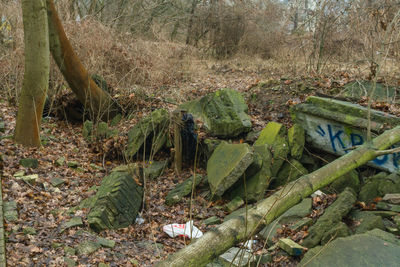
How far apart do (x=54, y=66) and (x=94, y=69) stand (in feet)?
3.27

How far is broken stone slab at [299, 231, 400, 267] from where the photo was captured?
3.35 meters

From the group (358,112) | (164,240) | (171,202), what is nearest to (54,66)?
(171,202)

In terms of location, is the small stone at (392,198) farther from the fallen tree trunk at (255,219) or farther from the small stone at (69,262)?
the small stone at (69,262)

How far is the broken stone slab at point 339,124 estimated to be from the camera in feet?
18.8

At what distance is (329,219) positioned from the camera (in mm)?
4426

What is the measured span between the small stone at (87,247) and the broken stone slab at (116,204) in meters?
0.40

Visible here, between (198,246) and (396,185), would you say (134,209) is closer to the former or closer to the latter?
(198,246)

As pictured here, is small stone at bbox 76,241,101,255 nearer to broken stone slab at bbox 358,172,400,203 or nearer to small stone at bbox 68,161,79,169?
small stone at bbox 68,161,79,169

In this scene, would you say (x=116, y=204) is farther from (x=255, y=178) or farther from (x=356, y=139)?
(x=356, y=139)

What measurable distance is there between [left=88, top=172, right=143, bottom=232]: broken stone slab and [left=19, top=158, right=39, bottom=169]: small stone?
126 cm

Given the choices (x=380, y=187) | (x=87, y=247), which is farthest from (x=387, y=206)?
(x=87, y=247)

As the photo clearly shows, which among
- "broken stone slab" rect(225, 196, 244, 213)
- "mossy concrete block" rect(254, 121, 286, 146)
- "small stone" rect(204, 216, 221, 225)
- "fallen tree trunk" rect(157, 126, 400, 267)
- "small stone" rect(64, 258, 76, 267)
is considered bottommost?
"small stone" rect(204, 216, 221, 225)

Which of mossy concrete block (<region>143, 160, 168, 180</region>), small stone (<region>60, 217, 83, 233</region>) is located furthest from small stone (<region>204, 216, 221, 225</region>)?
small stone (<region>60, 217, 83, 233</region>)

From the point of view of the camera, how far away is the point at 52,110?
865 cm
